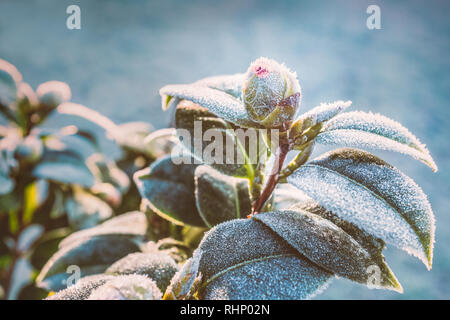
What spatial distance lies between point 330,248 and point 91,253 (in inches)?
16.4

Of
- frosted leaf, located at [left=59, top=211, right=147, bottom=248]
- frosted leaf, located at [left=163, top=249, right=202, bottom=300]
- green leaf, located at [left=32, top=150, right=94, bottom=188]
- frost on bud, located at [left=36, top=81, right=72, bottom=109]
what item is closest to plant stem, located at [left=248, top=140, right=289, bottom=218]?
frosted leaf, located at [left=163, top=249, right=202, bottom=300]

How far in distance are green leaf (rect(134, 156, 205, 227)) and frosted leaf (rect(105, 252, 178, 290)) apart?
0.09m

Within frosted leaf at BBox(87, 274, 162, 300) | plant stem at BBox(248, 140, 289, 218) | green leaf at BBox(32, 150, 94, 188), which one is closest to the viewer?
frosted leaf at BBox(87, 274, 162, 300)

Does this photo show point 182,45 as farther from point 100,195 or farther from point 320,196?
point 320,196

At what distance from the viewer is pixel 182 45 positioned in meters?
2.86

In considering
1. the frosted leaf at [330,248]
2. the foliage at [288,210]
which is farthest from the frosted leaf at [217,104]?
the frosted leaf at [330,248]

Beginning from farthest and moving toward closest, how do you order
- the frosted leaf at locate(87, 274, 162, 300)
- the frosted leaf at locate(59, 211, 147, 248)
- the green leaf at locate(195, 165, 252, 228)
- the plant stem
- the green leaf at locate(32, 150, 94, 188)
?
the green leaf at locate(32, 150, 94, 188) < the frosted leaf at locate(59, 211, 147, 248) < the green leaf at locate(195, 165, 252, 228) < the plant stem < the frosted leaf at locate(87, 274, 162, 300)

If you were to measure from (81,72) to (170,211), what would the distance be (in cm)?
220

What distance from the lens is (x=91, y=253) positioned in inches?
24.5

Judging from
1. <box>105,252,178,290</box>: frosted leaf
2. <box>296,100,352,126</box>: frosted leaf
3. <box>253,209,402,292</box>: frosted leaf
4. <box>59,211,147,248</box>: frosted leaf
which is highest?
<box>296,100,352,126</box>: frosted leaf

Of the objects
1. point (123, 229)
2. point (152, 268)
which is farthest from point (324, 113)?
point (123, 229)

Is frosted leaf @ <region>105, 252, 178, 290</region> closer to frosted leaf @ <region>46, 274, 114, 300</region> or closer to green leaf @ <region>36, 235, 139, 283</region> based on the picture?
frosted leaf @ <region>46, 274, 114, 300</region>

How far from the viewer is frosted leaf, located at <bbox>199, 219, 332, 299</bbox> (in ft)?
1.12
